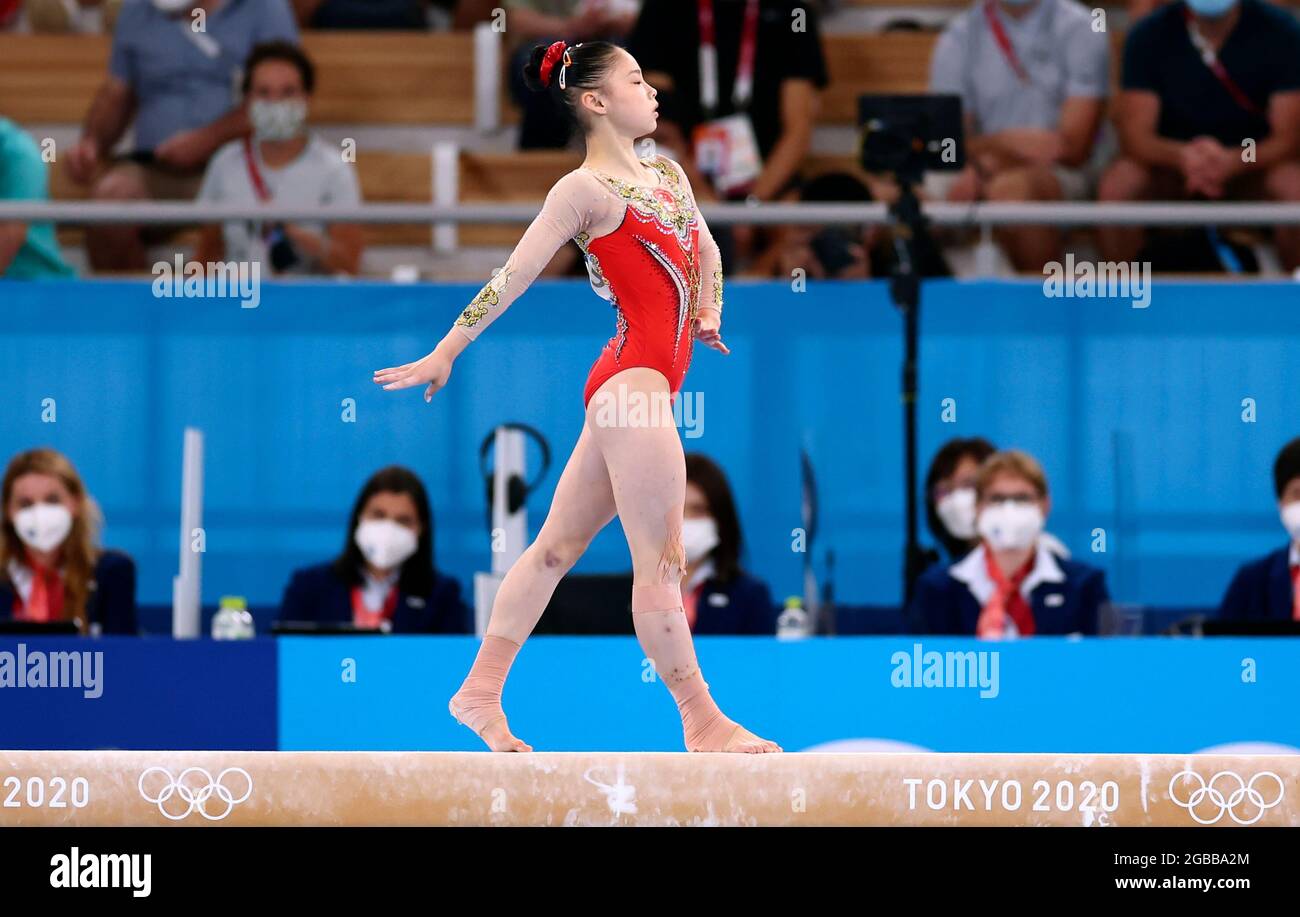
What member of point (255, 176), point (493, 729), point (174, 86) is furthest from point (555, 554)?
point (174, 86)

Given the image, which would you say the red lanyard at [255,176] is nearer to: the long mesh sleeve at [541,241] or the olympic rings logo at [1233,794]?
the long mesh sleeve at [541,241]

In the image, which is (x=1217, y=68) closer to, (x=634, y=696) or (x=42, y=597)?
(x=634, y=696)

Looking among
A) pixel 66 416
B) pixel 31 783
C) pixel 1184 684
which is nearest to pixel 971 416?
pixel 1184 684

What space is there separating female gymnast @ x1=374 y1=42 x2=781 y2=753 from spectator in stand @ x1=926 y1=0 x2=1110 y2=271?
11.9ft

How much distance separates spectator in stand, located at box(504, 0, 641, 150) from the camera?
26.4 feet

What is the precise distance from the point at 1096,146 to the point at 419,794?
16.3 ft

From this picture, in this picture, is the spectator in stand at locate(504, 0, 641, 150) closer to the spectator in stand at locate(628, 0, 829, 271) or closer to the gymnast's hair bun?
the spectator in stand at locate(628, 0, 829, 271)

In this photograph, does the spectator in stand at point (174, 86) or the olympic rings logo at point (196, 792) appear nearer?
the olympic rings logo at point (196, 792)

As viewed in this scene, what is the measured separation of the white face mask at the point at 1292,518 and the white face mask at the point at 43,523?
381 cm

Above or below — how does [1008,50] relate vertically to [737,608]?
above

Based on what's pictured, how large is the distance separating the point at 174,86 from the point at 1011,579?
4.00m

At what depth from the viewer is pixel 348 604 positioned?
641cm

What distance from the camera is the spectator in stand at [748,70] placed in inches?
308

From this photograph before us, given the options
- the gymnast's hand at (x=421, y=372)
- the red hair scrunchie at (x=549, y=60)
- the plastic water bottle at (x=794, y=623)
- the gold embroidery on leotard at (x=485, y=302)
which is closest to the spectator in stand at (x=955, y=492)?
the plastic water bottle at (x=794, y=623)
